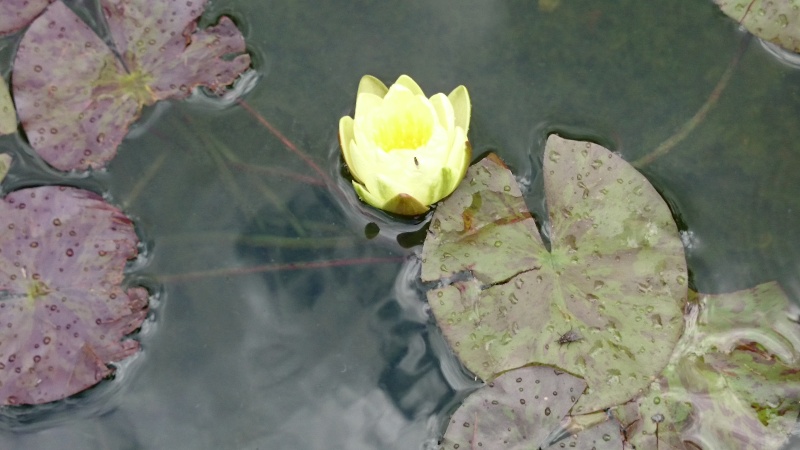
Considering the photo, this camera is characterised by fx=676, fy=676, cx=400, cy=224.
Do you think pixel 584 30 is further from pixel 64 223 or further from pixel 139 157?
pixel 64 223

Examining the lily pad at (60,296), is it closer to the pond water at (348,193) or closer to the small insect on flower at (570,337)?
the pond water at (348,193)

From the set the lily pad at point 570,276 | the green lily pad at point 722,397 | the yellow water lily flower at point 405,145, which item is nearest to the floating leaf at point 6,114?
the yellow water lily flower at point 405,145

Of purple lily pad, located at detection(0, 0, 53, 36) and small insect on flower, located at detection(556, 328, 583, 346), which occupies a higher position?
purple lily pad, located at detection(0, 0, 53, 36)

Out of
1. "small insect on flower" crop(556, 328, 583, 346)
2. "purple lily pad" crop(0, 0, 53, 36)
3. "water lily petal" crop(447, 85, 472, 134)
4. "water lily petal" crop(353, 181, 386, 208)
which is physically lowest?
"small insect on flower" crop(556, 328, 583, 346)

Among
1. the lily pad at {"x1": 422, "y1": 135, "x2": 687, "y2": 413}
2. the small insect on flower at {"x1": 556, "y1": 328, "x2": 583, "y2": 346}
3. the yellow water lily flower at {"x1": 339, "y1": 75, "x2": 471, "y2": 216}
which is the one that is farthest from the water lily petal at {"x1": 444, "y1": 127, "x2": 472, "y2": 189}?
the small insect on flower at {"x1": 556, "y1": 328, "x2": 583, "y2": 346}

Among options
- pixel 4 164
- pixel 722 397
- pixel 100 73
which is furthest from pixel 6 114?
pixel 722 397

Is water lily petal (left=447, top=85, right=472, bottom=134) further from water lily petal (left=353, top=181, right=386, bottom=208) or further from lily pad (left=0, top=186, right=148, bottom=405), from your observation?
lily pad (left=0, top=186, right=148, bottom=405)
